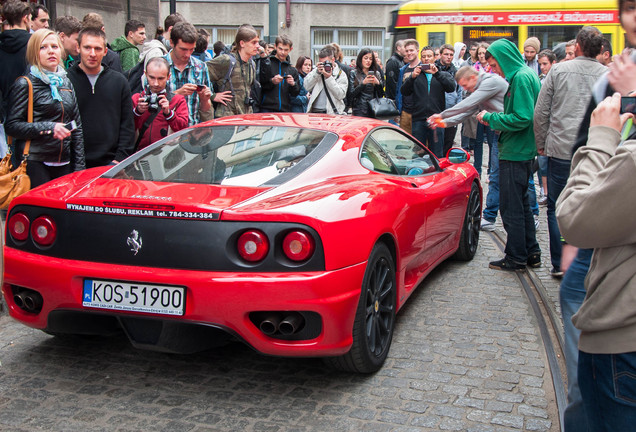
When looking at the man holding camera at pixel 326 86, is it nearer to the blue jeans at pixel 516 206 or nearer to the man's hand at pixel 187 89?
the man's hand at pixel 187 89

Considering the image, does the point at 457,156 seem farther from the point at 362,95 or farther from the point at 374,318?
the point at 362,95

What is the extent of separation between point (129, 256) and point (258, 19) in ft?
96.6

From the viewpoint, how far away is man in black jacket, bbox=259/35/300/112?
9.66m

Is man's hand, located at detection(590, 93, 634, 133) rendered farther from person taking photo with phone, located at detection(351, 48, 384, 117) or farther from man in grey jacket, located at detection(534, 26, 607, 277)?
person taking photo with phone, located at detection(351, 48, 384, 117)

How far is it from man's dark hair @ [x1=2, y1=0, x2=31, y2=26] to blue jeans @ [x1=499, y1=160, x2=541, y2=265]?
4.45 metres

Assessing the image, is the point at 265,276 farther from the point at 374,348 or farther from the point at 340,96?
the point at 340,96

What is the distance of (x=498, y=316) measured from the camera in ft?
16.1

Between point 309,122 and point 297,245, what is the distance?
4.82ft

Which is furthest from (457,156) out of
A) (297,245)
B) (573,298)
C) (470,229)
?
(573,298)

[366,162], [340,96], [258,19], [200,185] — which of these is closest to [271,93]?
[340,96]

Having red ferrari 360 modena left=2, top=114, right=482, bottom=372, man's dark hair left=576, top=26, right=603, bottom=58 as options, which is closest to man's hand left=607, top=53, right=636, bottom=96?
red ferrari 360 modena left=2, top=114, right=482, bottom=372

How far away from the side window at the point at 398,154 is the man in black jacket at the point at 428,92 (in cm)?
434

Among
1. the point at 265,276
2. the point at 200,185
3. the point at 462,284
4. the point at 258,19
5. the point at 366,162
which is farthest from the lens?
the point at 258,19

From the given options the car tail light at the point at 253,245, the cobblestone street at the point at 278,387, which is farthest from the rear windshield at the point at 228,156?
the cobblestone street at the point at 278,387
